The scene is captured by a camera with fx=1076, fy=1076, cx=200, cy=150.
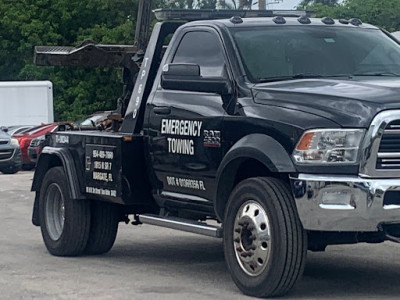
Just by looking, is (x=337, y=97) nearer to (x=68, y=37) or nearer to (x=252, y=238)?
(x=252, y=238)

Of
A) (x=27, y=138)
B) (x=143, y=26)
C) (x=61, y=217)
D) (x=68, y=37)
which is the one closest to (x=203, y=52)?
(x=61, y=217)

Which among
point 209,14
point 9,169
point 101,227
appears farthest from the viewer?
point 9,169

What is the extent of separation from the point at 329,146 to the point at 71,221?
3869mm

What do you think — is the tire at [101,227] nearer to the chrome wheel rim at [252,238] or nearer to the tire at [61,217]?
Result: the tire at [61,217]

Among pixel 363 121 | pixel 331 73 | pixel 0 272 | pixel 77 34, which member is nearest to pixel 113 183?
pixel 0 272

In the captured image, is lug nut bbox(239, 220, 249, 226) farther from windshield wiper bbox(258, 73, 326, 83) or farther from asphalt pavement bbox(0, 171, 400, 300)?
windshield wiper bbox(258, 73, 326, 83)

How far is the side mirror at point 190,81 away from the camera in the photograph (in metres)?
8.37

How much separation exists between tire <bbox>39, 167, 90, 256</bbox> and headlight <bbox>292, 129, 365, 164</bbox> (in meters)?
3.62

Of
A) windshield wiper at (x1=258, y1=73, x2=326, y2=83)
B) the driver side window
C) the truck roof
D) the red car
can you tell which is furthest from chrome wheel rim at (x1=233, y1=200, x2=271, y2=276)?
the red car

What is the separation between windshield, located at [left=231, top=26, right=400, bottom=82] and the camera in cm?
867

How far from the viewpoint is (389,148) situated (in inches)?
291

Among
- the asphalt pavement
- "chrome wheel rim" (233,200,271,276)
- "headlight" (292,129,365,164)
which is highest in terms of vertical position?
"headlight" (292,129,365,164)

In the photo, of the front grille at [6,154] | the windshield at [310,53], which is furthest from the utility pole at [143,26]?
the windshield at [310,53]

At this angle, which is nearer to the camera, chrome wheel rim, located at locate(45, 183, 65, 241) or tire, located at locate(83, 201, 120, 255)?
tire, located at locate(83, 201, 120, 255)
